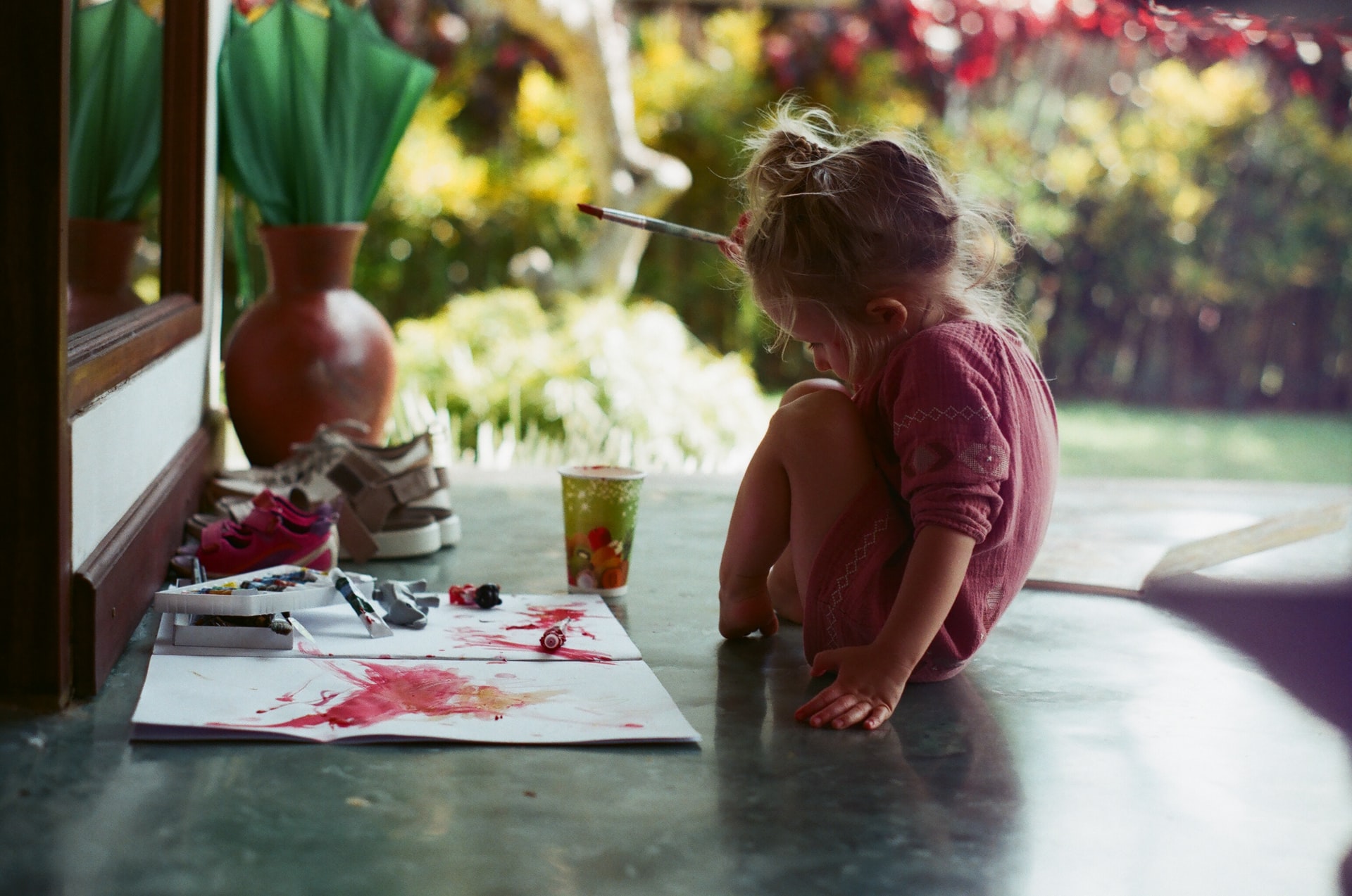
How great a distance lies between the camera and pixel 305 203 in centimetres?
272

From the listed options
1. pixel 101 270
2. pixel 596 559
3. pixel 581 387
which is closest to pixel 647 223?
pixel 596 559

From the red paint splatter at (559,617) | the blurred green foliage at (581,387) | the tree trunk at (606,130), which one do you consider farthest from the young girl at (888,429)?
the tree trunk at (606,130)

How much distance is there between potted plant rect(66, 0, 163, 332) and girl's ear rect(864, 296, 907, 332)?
44.4 inches

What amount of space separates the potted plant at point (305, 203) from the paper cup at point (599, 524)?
3.23 ft

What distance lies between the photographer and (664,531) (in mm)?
2379

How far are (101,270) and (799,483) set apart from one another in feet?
4.28

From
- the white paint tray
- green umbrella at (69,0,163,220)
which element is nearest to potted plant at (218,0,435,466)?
green umbrella at (69,0,163,220)

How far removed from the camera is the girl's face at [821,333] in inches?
58.6

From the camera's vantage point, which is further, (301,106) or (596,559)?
(301,106)

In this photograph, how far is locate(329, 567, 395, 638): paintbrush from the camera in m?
1.55

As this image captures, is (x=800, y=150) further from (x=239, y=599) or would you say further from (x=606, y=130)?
(x=606, y=130)

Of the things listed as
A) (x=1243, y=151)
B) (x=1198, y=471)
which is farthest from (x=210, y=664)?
(x=1243, y=151)

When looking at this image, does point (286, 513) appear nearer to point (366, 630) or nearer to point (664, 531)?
point (366, 630)

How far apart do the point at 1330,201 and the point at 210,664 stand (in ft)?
Result: 21.1
